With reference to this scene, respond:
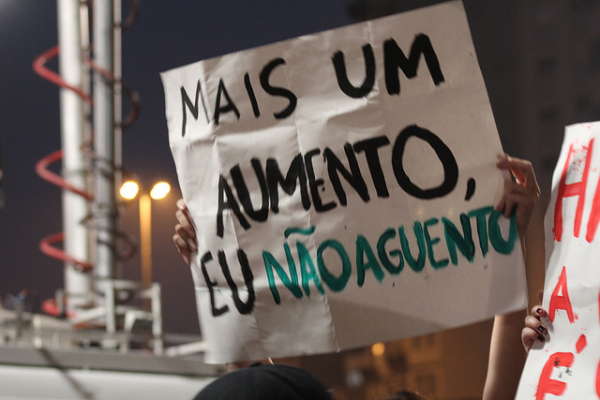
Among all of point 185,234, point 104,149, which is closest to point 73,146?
point 104,149

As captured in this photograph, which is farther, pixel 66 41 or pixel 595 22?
pixel 595 22

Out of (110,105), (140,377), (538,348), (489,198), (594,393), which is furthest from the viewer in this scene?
(110,105)

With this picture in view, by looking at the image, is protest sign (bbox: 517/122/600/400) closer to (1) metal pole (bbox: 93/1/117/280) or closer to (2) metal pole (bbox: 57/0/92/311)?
(1) metal pole (bbox: 93/1/117/280)

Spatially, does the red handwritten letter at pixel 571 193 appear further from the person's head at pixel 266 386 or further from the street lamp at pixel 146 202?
the street lamp at pixel 146 202

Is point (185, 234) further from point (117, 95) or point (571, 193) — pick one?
point (117, 95)

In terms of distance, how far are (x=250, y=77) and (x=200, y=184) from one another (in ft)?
1.16

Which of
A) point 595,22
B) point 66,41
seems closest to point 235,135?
point 66,41

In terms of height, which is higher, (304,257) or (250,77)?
(250,77)

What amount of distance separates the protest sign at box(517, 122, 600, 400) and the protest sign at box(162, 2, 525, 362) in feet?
0.54

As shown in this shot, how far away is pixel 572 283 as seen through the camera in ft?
5.40

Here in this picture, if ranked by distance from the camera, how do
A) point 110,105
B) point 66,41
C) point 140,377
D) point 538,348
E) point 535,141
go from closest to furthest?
point 538,348
point 140,377
point 110,105
point 66,41
point 535,141

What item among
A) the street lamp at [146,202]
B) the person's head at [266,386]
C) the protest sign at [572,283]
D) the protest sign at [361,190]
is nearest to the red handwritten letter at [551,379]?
the protest sign at [572,283]

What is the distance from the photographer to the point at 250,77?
6.61 feet

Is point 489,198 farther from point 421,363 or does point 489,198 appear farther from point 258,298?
point 421,363
